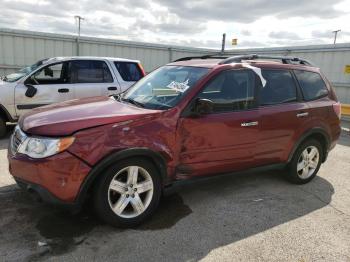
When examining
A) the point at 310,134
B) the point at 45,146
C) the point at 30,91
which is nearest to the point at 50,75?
the point at 30,91

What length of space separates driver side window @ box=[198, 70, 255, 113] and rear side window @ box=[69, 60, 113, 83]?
416 centimetres

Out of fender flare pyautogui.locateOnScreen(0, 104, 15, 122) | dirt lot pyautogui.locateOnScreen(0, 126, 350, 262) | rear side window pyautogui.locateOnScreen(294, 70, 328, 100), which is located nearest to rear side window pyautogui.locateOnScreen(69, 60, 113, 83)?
fender flare pyautogui.locateOnScreen(0, 104, 15, 122)

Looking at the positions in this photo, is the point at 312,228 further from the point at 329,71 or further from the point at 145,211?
the point at 329,71

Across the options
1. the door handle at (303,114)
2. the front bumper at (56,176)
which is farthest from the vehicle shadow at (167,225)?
the door handle at (303,114)

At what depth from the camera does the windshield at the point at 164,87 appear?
368cm

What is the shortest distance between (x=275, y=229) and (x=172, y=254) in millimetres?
1223

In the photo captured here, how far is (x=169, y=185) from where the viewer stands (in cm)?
359

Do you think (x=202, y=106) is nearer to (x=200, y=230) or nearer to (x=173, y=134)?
(x=173, y=134)

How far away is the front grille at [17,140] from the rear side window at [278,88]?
109 inches

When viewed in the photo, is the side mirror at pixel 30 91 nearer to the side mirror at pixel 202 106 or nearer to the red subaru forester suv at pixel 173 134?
the red subaru forester suv at pixel 173 134

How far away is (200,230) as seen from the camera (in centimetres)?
342

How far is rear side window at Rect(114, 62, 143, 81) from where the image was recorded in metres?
7.66

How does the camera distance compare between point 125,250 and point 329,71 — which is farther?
point 329,71

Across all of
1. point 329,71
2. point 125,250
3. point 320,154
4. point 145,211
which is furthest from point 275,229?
point 329,71
